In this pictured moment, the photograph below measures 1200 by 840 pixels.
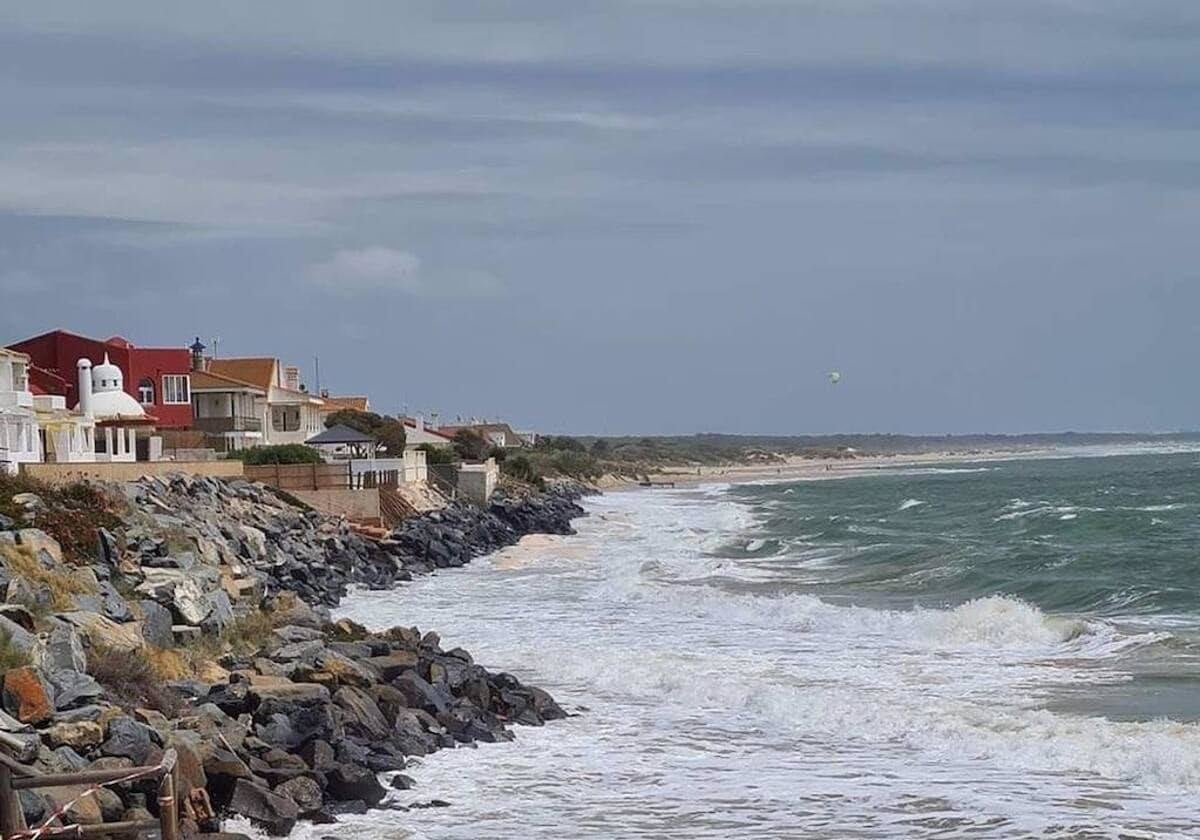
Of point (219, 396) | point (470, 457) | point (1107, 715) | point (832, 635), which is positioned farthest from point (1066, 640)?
point (470, 457)

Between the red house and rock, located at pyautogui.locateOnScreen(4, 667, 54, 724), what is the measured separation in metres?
38.5

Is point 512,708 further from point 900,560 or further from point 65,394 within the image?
point 65,394

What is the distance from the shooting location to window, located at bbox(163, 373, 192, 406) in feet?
185

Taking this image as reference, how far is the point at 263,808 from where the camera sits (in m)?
13.9

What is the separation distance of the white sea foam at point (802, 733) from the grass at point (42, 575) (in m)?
5.39

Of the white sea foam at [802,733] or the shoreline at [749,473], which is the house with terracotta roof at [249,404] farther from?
the shoreline at [749,473]

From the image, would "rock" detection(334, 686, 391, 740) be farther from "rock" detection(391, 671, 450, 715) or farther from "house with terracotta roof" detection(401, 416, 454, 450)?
"house with terracotta roof" detection(401, 416, 454, 450)

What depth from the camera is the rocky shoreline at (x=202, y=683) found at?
13508 millimetres

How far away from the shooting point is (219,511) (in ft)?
119

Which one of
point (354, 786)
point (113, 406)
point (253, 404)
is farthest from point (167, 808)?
point (253, 404)

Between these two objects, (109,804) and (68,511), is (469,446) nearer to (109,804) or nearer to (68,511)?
(68,511)

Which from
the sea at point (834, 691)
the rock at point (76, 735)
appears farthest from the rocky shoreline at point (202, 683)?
the sea at point (834, 691)

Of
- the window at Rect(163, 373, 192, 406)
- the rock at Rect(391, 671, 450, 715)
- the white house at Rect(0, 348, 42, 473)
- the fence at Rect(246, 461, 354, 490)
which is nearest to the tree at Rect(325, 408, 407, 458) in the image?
the window at Rect(163, 373, 192, 406)

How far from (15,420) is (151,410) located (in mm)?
18748
